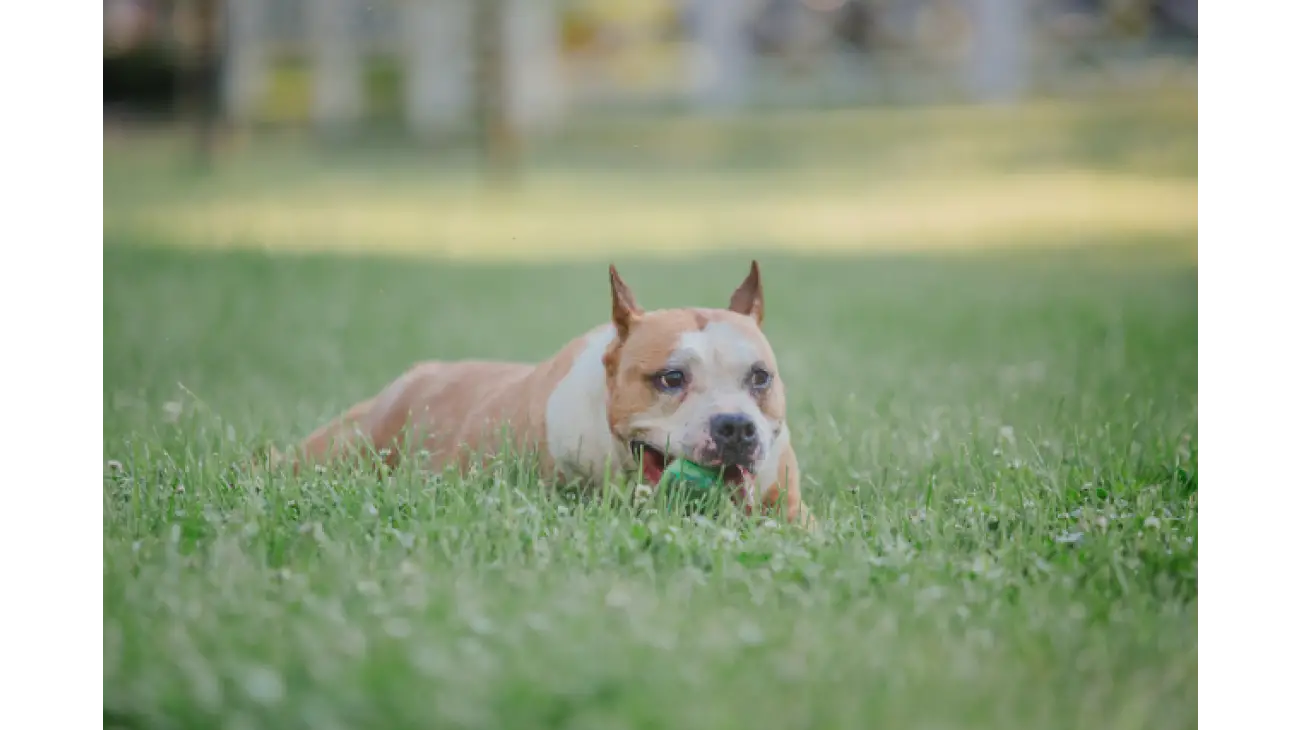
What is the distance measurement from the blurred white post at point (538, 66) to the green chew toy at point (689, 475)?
51.2 ft

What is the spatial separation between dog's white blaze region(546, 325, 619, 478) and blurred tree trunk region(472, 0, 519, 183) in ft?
35.7

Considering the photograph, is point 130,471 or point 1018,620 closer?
point 1018,620

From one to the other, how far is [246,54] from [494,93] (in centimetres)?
596

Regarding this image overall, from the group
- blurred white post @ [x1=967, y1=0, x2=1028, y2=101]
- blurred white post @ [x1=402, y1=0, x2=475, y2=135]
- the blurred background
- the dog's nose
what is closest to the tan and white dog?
the dog's nose

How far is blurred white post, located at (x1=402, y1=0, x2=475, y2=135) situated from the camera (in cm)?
1997

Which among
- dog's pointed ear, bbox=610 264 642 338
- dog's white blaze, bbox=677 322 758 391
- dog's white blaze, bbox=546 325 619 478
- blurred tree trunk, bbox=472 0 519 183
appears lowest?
dog's white blaze, bbox=546 325 619 478

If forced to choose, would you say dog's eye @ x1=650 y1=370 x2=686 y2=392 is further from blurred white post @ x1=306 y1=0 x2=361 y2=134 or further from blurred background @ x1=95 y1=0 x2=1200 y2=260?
blurred white post @ x1=306 y1=0 x2=361 y2=134

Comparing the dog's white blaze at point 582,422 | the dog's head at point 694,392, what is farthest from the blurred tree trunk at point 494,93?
the dog's head at point 694,392

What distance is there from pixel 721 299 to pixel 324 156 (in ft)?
36.8

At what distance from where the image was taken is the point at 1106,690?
279 centimetres

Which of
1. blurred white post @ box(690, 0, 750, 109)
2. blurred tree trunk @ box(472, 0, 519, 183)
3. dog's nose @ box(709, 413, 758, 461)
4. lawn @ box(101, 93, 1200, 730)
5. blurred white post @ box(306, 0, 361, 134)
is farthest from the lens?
blurred white post @ box(306, 0, 361, 134)

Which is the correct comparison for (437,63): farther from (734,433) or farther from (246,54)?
(734,433)
